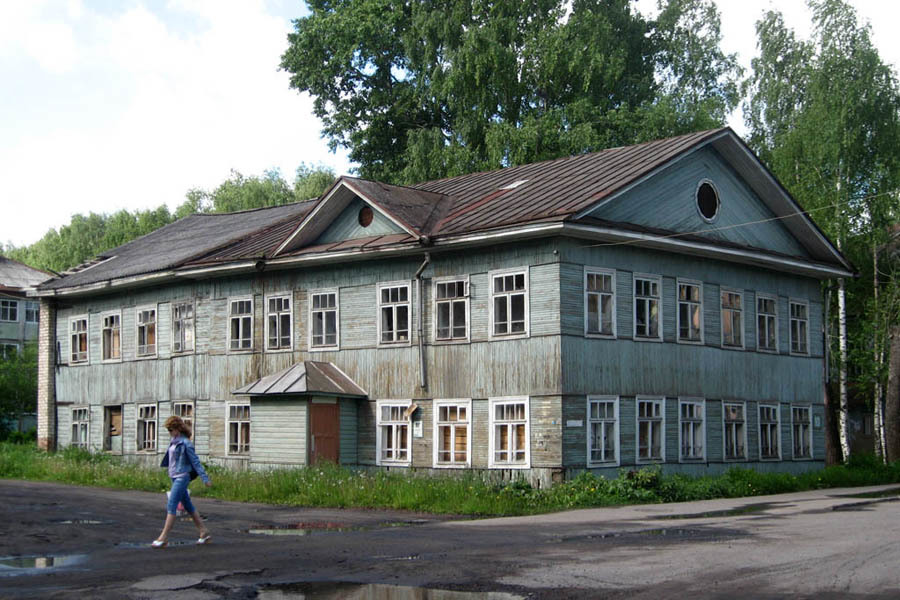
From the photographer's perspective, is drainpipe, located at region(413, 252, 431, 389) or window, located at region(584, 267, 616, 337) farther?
drainpipe, located at region(413, 252, 431, 389)

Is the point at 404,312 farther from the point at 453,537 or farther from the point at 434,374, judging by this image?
the point at 453,537

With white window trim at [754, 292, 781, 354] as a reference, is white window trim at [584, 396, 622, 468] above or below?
below

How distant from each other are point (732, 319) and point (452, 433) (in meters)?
8.10

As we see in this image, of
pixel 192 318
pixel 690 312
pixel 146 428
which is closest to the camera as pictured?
pixel 690 312

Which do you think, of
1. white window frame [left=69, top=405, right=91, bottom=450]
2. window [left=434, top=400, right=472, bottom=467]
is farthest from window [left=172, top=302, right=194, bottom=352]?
window [left=434, top=400, right=472, bottom=467]

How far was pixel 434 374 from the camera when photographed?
26.1 meters

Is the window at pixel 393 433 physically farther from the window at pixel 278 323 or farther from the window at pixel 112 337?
the window at pixel 112 337

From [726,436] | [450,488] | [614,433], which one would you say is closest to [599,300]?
[614,433]

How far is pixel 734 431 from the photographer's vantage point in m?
28.4

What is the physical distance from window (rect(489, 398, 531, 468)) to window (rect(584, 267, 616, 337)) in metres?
2.24

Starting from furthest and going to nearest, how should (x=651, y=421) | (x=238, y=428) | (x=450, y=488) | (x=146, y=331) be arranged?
(x=146, y=331) → (x=238, y=428) → (x=651, y=421) → (x=450, y=488)

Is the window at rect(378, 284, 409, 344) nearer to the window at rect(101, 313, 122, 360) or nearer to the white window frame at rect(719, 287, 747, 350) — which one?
the white window frame at rect(719, 287, 747, 350)

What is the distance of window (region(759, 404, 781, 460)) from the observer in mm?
29375

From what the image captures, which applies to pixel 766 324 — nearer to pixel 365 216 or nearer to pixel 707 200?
pixel 707 200
